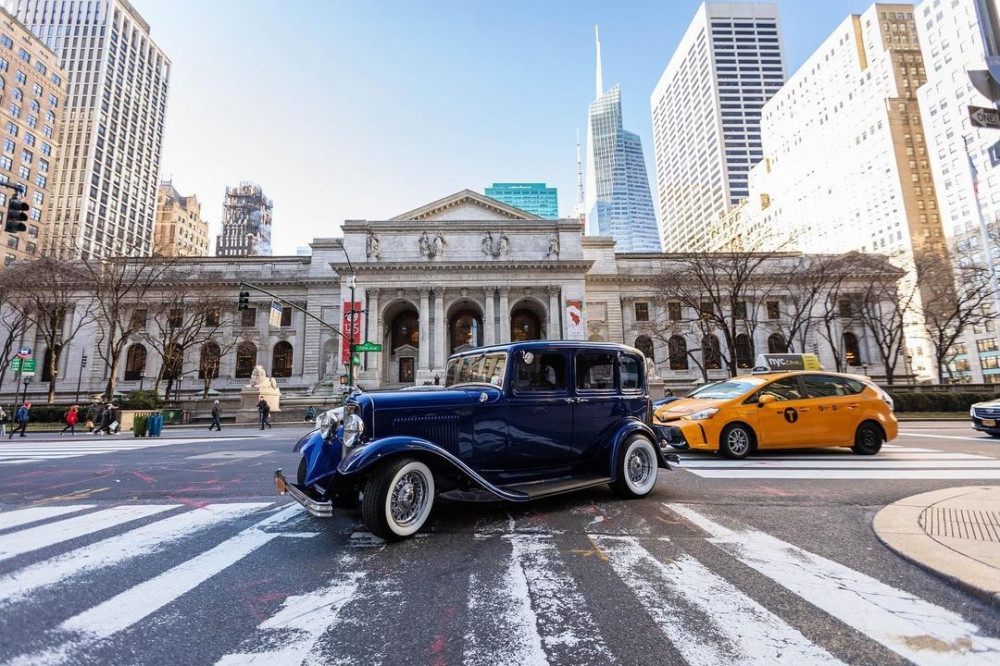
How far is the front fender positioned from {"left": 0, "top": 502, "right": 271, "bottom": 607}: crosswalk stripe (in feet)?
6.12

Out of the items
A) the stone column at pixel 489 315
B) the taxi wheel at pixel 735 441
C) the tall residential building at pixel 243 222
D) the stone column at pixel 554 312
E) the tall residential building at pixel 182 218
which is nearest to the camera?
the taxi wheel at pixel 735 441

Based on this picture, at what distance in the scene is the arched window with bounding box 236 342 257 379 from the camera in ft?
149

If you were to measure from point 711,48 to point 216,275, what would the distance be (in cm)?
14308

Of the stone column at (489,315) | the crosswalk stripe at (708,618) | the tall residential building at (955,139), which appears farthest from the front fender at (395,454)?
the tall residential building at (955,139)

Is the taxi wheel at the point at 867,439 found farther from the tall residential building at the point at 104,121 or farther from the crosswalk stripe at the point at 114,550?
the tall residential building at the point at 104,121

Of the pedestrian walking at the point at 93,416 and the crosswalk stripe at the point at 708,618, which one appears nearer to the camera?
the crosswalk stripe at the point at 708,618

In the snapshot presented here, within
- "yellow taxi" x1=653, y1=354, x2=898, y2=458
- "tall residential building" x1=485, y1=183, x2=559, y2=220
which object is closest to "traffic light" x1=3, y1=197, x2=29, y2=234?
"yellow taxi" x1=653, y1=354, x2=898, y2=458

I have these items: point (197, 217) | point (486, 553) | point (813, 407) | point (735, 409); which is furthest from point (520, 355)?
point (197, 217)

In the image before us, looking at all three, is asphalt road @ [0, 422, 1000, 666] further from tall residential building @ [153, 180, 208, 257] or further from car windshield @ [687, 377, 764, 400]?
tall residential building @ [153, 180, 208, 257]

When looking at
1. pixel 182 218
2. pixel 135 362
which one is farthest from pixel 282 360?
pixel 182 218

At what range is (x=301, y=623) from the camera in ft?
7.92

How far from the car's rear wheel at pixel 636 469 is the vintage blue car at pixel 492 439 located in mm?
14

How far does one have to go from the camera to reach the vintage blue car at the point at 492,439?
3922 millimetres

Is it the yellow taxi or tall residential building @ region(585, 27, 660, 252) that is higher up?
tall residential building @ region(585, 27, 660, 252)
